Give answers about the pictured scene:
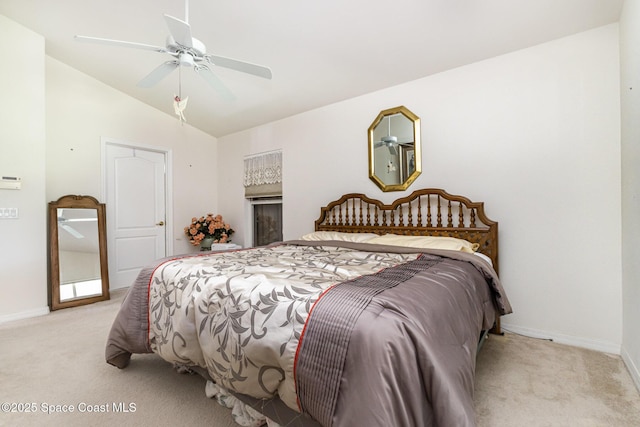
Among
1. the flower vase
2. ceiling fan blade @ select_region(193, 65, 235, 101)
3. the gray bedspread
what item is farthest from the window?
the gray bedspread

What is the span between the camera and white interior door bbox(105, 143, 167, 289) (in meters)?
3.91

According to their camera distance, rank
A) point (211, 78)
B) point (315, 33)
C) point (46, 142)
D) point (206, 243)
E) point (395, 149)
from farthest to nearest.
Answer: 1. point (206, 243)
2. point (46, 142)
3. point (395, 149)
4. point (315, 33)
5. point (211, 78)

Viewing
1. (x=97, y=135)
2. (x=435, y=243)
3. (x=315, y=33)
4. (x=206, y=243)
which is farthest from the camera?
(x=206, y=243)

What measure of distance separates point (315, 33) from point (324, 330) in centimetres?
234

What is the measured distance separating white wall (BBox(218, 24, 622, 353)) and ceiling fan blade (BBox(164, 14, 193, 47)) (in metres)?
2.05

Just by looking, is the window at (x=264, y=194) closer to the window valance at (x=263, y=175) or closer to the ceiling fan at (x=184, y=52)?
the window valance at (x=263, y=175)

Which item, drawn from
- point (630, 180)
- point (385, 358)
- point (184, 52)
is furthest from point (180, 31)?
point (630, 180)

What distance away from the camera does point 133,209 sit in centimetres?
411

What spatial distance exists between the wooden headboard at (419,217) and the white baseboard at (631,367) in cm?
88

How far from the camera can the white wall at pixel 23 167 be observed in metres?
2.80

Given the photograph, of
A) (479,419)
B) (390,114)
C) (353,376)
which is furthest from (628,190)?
(353,376)

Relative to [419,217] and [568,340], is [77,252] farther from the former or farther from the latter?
[568,340]

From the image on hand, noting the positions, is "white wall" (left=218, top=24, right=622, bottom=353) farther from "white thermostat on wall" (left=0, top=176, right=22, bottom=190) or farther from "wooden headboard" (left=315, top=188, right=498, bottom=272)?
"white thermostat on wall" (left=0, top=176, right=22, bottom=190)

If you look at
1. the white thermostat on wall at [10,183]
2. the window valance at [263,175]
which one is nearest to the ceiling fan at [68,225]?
the white thermostat on wall at [10,183]
